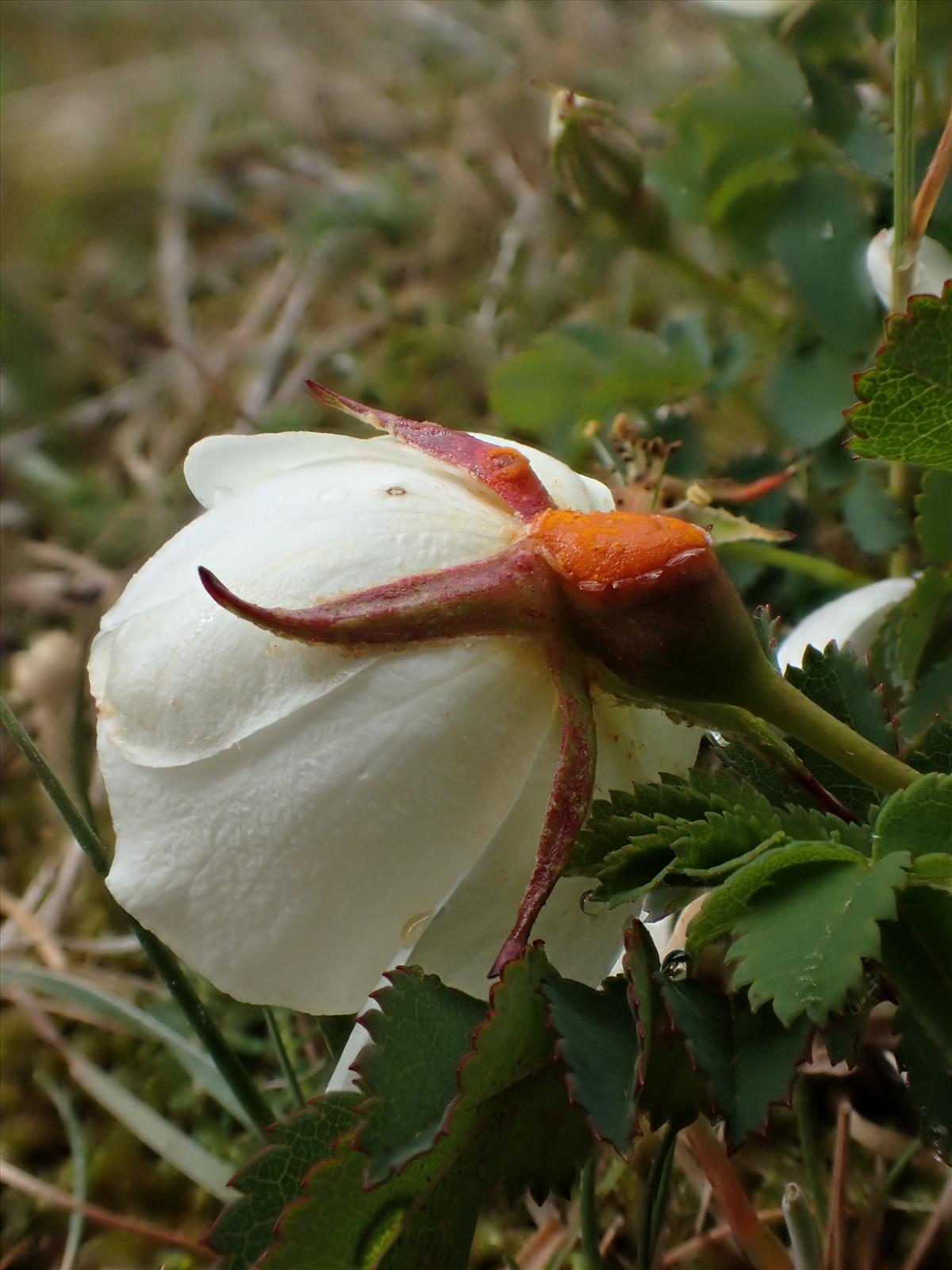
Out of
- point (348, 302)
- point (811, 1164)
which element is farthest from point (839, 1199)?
A: point (348, 302)

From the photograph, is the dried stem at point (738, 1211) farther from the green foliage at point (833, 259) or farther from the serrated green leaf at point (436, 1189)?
the green foliage at point (833, 259)

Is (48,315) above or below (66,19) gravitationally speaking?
below

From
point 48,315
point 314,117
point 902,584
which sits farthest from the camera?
point 314,117

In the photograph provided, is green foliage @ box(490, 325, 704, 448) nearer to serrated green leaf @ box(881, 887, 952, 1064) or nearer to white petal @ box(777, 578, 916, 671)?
white petal @ box(777, 578, 916, 671)

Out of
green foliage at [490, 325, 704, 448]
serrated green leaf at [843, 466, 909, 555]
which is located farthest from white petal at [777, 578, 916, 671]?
green foliage at [490, 325, 704, 448]

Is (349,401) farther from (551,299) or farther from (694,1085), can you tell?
(551,299)

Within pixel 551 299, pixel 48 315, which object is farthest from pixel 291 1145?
pixel 48 315

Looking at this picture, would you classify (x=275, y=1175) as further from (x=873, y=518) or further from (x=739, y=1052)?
(x=873, y=518)
